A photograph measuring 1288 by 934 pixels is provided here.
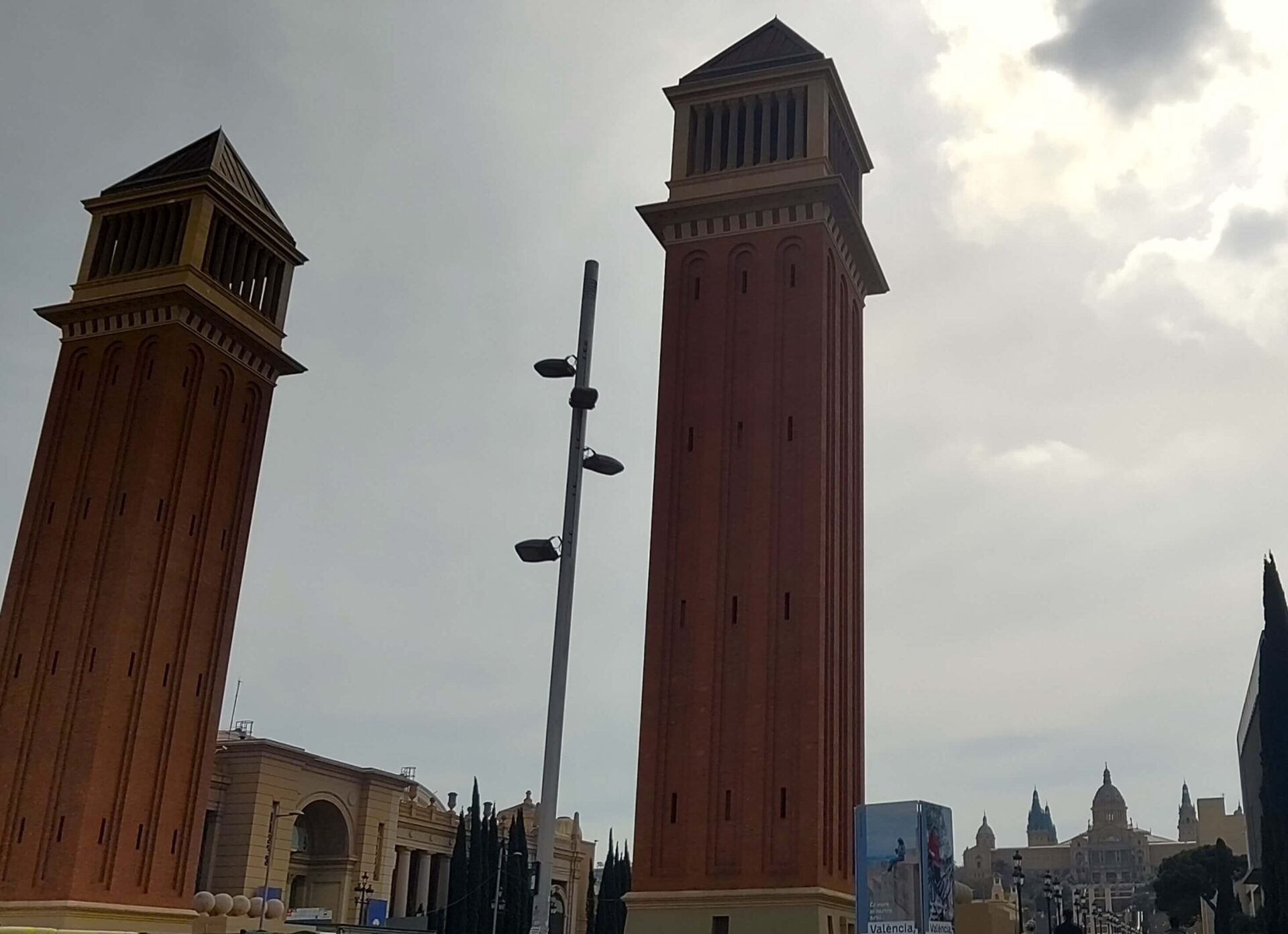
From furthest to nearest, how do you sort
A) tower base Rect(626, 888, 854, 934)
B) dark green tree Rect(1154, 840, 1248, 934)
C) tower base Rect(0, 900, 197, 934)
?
dark green tree Rect(1154, 840, 1248, 934) → tower base Rect(0, 900, 197, 934) → tower base Rect(626, 888, 854, 934)

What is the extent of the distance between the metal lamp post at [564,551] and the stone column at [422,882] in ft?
169

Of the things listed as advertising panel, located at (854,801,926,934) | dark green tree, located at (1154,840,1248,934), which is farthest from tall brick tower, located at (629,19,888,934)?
dark green tree, located at (1154,840,1248,934)

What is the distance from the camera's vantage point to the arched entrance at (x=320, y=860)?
184ft

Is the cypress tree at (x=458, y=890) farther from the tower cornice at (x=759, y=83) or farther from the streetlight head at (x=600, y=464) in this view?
the streetlight head at (x=600, y=464)

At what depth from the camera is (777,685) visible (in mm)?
30406

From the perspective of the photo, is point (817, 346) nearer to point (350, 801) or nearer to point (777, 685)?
point (777, 685)

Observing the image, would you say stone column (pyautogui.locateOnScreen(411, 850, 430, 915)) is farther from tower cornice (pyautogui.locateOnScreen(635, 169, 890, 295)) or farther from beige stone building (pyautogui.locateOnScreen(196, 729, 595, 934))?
tower cornice (pyautogui.locateOnScreen(635, 169, 890, 295))

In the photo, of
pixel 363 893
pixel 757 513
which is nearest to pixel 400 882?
pixel 363 893

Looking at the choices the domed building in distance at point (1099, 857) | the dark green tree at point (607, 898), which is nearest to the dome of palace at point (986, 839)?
the domed building in distance at point (1099, 857)

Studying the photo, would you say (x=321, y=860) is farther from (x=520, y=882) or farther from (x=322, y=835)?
(x=520, y=882)

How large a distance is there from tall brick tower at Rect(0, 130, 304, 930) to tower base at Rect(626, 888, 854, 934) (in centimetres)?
1473

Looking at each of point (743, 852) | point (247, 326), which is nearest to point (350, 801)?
point (247, 326)

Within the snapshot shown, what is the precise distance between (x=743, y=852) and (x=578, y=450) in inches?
682

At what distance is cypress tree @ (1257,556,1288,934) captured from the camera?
4288 centimetres
